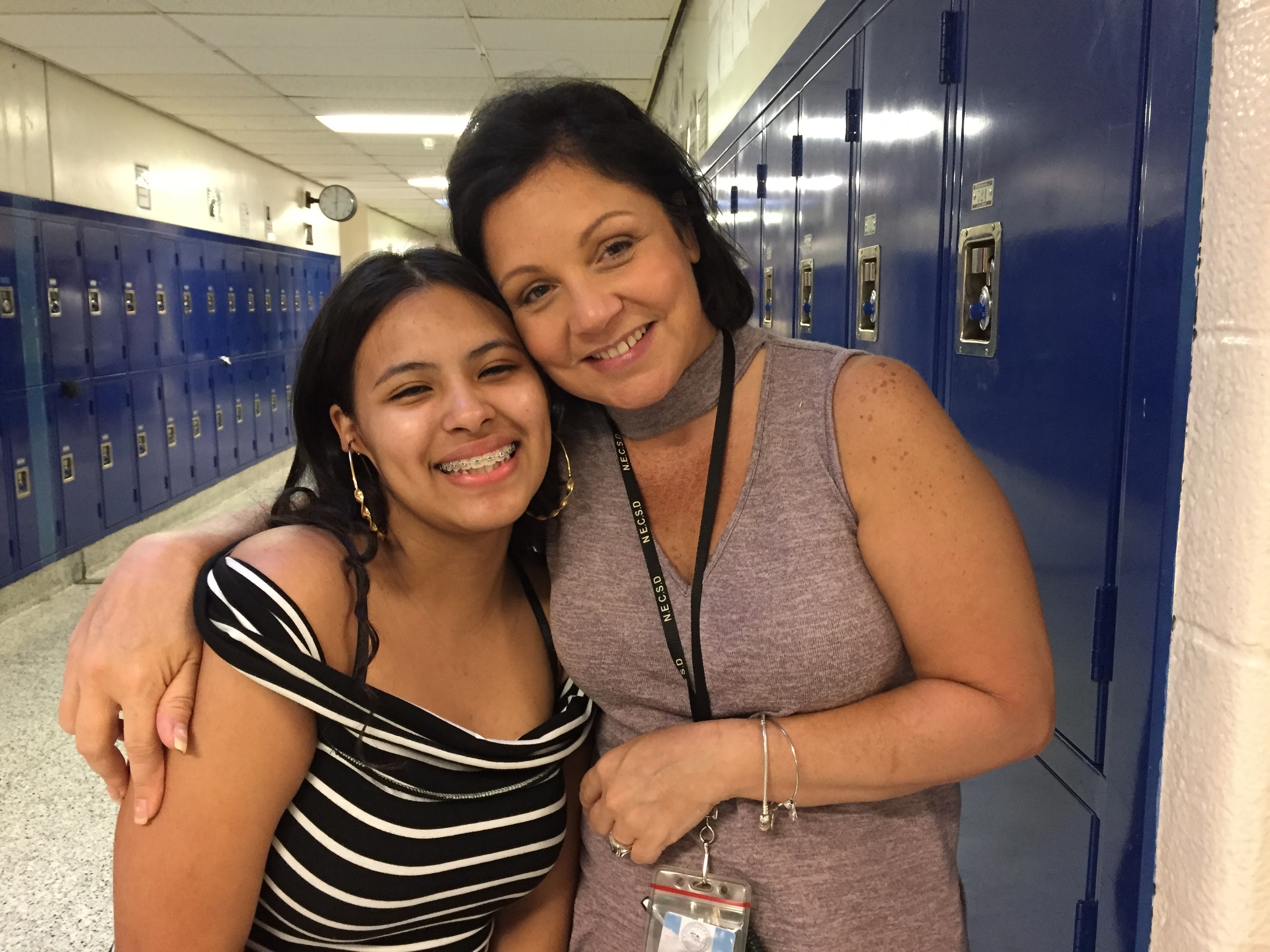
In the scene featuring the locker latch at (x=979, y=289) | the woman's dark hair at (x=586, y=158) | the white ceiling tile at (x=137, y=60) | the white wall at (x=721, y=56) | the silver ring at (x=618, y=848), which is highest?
the white ceiling tile at (x=137, y=60)

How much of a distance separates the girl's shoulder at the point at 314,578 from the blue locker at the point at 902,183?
109 centimetres

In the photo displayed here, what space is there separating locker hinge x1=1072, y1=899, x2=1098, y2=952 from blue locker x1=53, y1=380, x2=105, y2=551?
6289 millimetres

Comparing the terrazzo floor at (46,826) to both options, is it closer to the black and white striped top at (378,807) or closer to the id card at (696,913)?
the black and white striped top at (378,807)

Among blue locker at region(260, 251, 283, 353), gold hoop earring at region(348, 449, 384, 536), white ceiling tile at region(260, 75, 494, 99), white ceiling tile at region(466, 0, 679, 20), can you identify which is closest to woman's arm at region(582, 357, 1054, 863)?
gold hoop earring at region(348, 449, 384, 536)

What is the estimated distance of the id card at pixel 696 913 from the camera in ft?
3.41

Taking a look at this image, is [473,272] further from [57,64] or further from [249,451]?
[249,451]

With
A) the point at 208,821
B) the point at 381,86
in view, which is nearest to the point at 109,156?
the point at 381,86

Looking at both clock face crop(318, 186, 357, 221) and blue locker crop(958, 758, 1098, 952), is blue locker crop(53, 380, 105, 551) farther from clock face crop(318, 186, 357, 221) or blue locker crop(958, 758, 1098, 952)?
blue locker crop(958, 758, 1098, 952)

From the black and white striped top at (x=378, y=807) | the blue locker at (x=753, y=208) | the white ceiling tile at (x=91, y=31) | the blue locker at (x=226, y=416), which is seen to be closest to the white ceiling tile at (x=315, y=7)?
the white ceiling tile at (x=91, y=31)

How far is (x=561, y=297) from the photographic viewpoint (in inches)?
44.1

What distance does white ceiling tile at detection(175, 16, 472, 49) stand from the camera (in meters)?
5.26

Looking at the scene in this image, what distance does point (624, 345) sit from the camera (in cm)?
112

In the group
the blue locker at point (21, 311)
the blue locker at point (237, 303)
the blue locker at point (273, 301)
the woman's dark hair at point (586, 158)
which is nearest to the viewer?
the woman's dark hair at point (586, 158)

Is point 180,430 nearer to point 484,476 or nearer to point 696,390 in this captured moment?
point 484,476
